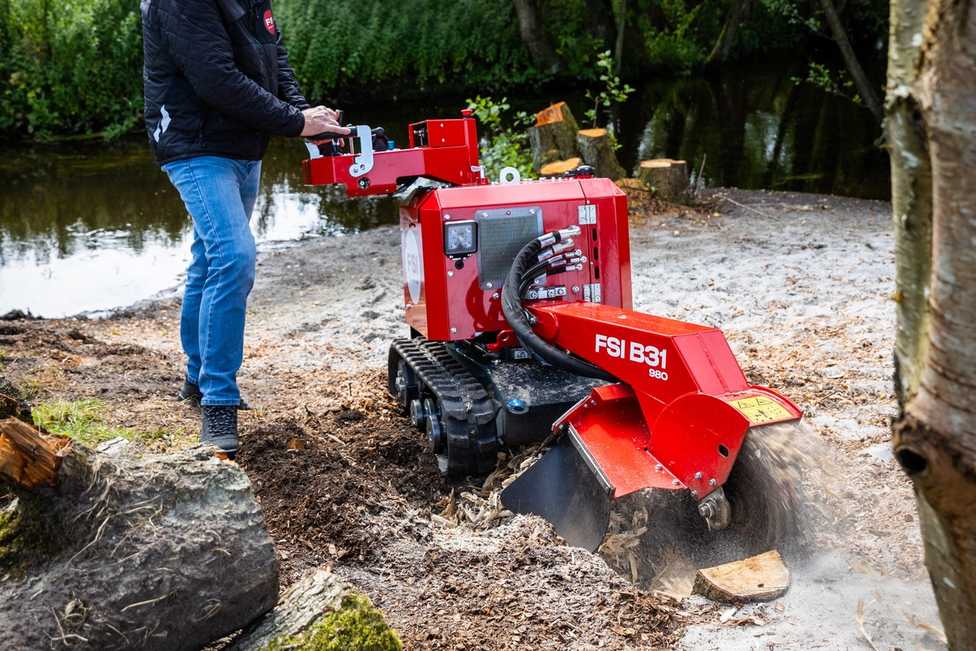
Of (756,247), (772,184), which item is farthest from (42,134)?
(756,247)

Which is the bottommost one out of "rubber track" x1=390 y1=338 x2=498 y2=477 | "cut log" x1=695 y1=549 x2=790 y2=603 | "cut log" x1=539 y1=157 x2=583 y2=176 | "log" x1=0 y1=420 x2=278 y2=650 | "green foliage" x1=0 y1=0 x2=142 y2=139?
"cut log" x1=695 y1=549 x2=790 y2=603

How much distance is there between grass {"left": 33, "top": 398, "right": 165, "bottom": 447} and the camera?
14.1 ft

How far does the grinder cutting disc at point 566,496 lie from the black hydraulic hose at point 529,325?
0.29m

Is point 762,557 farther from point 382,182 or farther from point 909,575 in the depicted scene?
point 382,182

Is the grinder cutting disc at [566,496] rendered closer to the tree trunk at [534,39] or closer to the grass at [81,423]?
the grass at [81,423]

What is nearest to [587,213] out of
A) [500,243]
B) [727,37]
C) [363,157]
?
[500,243]

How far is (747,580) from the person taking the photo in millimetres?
3160

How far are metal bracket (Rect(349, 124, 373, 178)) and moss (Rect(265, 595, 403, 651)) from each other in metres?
2.31

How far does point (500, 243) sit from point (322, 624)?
221 cm

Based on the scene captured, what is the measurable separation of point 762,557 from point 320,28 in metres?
17.4

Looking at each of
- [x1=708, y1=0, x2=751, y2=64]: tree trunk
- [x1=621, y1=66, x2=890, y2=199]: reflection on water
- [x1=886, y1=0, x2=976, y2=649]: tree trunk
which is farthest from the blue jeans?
[x1=708, y1=0, x2=751, y2=64]: tree trunk

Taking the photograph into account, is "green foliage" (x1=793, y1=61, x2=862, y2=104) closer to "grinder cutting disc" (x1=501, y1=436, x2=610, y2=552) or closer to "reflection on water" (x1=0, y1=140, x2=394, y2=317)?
"reflection on water" (x1=0, y1=140, x2=394, y2=317)

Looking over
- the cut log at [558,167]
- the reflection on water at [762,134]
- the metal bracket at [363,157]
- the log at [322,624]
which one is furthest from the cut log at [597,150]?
the log at [322,624]

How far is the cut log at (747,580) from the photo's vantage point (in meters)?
3.11
